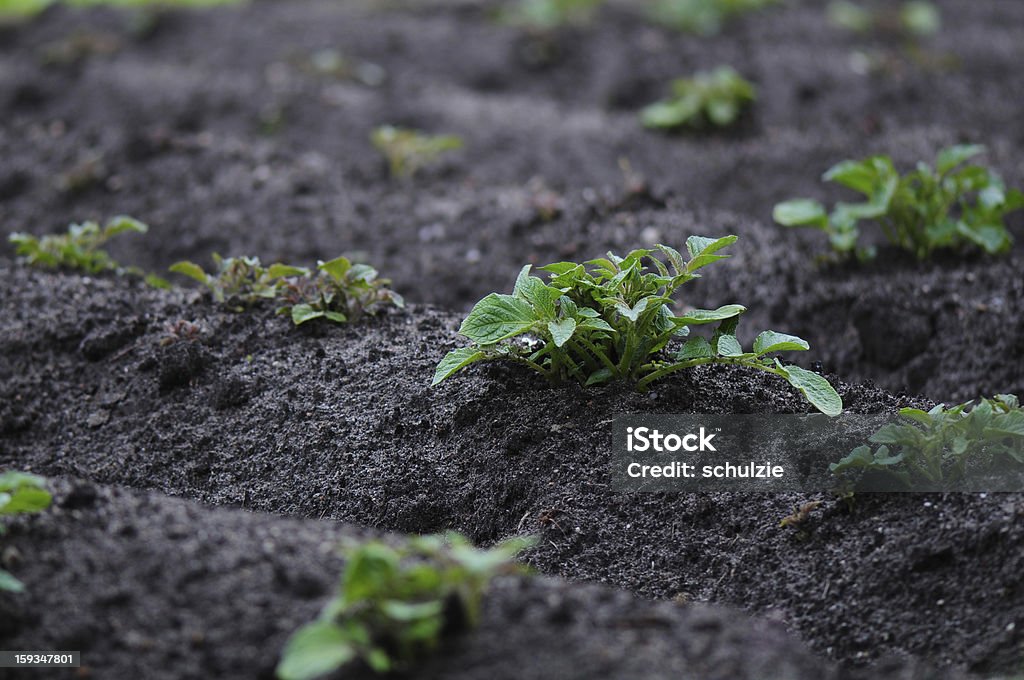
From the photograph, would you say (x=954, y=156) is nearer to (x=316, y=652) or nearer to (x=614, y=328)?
(x=614, y=328)

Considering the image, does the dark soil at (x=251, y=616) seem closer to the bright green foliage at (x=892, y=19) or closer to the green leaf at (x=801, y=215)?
the green leaf at (x=801, y=215)

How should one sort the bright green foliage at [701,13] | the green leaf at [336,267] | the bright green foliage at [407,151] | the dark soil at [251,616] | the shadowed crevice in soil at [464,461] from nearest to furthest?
1. the dark soil at [251,616]
2. the shadowed crevice in soil at [464,461]
3. the green leaf at [336,267]
4. the bright green foliage at [407,151]
5. the bright green foliage at [701,13]

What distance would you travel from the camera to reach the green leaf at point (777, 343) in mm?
2363

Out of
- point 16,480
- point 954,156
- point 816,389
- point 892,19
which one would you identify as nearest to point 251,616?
point 16,480

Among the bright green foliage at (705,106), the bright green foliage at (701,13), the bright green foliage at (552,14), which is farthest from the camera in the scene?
the bright green foliage at (552,14)

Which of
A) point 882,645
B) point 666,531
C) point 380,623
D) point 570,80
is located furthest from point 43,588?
point 570,80

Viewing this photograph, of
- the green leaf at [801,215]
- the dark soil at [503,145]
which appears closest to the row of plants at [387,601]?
the dark soil at [503,145]

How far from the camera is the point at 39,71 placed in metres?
6.80

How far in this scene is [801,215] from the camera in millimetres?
3844

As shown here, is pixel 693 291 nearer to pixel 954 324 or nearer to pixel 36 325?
pixel 954 324

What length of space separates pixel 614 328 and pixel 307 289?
111 centimetres

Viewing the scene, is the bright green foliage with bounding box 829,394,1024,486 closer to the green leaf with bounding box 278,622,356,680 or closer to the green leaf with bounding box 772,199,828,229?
the green leaf with bounding box 278,622,356,680

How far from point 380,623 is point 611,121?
471 cm

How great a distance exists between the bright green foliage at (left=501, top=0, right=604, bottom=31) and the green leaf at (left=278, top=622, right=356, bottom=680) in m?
6.28
